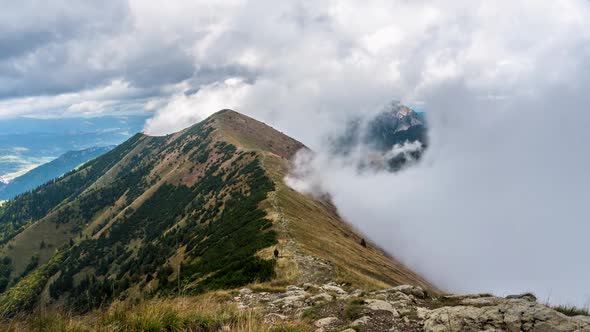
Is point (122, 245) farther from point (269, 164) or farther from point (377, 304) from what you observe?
point (377, 304)

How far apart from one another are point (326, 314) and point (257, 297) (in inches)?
416

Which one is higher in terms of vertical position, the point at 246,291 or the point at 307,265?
the point at 307,265

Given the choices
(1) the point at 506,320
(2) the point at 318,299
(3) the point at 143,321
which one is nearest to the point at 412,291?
(2) the point at 318,299

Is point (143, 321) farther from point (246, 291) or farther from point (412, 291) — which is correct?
point (246, 291)

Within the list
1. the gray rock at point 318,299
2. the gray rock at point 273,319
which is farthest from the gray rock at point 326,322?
the gray rock at point 318,299

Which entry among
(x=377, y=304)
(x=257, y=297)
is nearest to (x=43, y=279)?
(x=257, y=297)

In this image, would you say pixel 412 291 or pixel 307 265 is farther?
pixel 307 265

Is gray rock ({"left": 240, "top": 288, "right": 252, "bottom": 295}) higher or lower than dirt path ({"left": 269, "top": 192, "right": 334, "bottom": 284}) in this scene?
lower

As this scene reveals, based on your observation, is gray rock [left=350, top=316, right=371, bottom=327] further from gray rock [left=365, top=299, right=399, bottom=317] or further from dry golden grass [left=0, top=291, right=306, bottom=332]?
dry golden grass [left=0, top=291, right=306, bottom=332]

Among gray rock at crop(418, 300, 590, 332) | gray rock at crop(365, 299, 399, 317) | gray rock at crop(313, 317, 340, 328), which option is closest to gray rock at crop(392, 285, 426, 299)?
gray rock at crop(365, 299, 399, 317)

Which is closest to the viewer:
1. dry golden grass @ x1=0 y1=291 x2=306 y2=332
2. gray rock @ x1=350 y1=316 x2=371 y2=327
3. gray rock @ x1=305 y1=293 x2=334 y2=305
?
dry golden grass @ x1=0 y1=291 x2=306 y2=332

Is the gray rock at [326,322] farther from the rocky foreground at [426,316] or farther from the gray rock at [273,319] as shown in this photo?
the gray rock at [273,319]

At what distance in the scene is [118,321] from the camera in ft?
29.5

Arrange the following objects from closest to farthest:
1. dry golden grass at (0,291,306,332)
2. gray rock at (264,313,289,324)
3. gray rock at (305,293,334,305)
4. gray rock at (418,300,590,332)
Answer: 1. dry golden grass at (0,291,306,332)
2. gray rock at (264,313,289,324)
3. gray rock at (418,300,590,332)
4. gray rock at (305,293,334,305)
